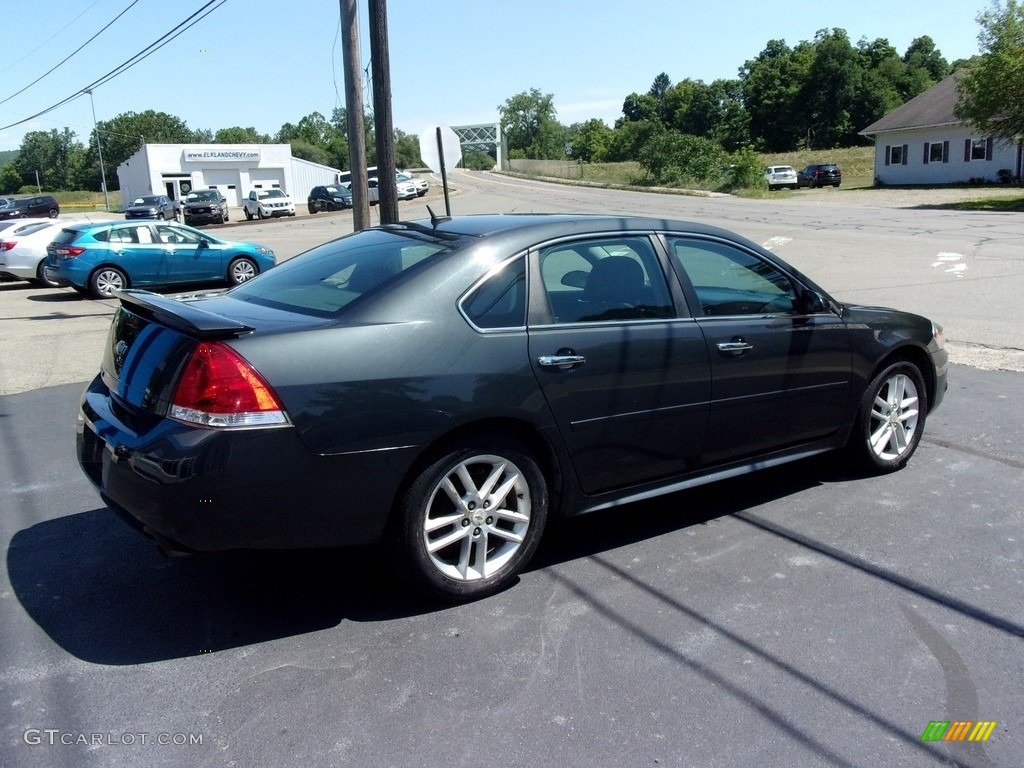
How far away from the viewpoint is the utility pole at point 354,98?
39.2ft

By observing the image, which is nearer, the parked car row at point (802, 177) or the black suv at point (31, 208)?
the black suv at point (31, 208)

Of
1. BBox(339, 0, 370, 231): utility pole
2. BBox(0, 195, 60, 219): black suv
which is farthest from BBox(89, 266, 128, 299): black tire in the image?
BBox(0, 195, 60, 219): black suv

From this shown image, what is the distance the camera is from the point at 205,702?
3.11m

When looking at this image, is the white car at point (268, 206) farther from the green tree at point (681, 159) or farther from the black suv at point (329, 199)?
the green tree at point (681, 159)

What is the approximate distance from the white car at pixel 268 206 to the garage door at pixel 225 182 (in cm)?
2351

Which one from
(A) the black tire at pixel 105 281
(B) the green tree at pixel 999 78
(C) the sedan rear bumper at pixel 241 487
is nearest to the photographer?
(C) the sedan rear bumper at pixel 241 487

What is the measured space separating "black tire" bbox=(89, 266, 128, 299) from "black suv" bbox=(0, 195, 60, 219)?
1405 inches

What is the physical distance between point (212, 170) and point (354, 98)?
6263 centimetres

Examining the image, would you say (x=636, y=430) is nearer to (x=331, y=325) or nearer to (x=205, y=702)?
(x=331, y=325)

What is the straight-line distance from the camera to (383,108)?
10945 mm

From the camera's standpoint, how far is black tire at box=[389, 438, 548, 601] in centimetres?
363

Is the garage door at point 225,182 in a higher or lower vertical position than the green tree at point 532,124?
lower

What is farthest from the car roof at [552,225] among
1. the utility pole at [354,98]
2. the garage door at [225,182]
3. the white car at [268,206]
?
the garage door at [225,182]

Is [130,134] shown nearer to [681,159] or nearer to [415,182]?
[415,182]
